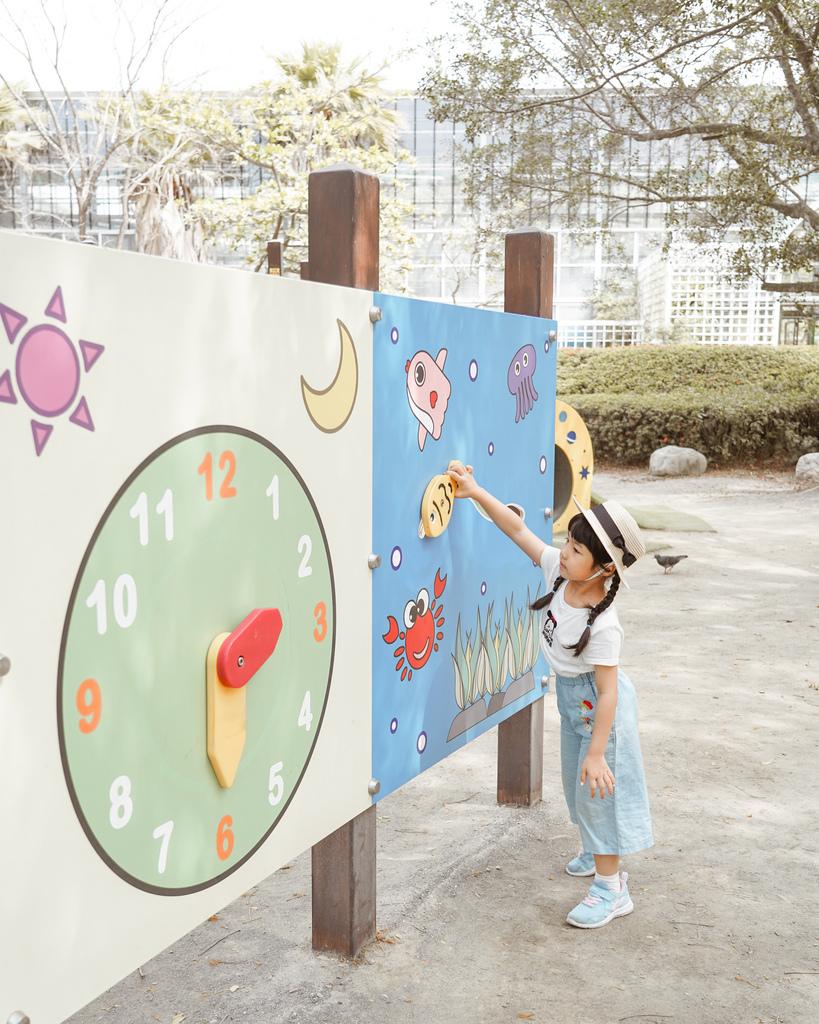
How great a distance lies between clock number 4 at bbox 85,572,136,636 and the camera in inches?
51.0

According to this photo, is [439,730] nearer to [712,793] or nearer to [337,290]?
[337,290]

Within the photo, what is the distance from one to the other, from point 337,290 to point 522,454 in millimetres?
1135

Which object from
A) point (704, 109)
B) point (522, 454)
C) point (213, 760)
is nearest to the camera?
point (213, 760)

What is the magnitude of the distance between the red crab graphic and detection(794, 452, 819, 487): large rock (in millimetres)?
11110

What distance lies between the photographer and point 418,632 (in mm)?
2318

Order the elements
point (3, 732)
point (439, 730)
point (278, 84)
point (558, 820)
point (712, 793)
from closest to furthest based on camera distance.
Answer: point (3, 732)
point (439, 730)
point (558, 820)
point (712, 793)
point (278, 84)

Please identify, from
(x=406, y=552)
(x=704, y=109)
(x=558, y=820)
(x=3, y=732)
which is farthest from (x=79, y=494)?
(x=704, y=109)

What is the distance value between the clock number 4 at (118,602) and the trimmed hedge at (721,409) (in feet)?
43.9

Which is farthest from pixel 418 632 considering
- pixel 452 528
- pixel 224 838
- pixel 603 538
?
pixel 224 838

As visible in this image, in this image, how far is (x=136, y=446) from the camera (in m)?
1.35

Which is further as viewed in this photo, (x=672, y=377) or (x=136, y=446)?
(x=672, y=377)

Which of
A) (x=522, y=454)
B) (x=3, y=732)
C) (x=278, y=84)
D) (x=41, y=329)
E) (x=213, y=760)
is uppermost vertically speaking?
(x=278, y=84)

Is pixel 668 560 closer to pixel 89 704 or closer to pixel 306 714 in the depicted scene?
pixel 306 714

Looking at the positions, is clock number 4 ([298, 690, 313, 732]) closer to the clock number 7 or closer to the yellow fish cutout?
the clock number 7
